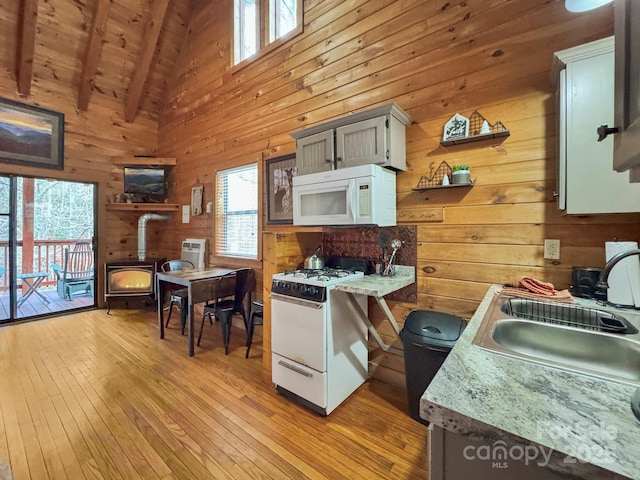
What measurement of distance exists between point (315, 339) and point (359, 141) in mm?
1540

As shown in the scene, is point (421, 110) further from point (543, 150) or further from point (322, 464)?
point (322, 464)

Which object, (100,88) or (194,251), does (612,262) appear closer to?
(194,251)

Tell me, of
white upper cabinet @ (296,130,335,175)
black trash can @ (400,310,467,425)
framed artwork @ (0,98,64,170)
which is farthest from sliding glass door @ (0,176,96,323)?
black trash can @ (400,310,467,425)

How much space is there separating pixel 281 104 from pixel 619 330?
134 inches

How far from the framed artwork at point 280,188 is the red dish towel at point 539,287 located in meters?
2.27

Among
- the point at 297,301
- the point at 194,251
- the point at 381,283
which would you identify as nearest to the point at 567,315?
the point at 381,283

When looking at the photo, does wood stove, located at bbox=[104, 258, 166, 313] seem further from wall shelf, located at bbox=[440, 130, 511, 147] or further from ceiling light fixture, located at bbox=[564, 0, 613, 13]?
ceiling light fixture, located at bbox=[564, 0, 613, 13]

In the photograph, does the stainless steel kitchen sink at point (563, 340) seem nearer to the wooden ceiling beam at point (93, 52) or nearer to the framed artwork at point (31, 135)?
the wooden ceiling beam at point (93, 52)

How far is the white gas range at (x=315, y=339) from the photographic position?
1968mm

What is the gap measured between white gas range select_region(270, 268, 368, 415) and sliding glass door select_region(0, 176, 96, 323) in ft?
14.0

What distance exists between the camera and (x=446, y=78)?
7.06ft

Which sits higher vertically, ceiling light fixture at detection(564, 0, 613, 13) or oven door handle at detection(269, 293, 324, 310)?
ceiling light fixture at detection(564, 0, 613, 13)

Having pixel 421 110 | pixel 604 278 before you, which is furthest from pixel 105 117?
pixel 604 278

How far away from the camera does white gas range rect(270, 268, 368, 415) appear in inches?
77.5
